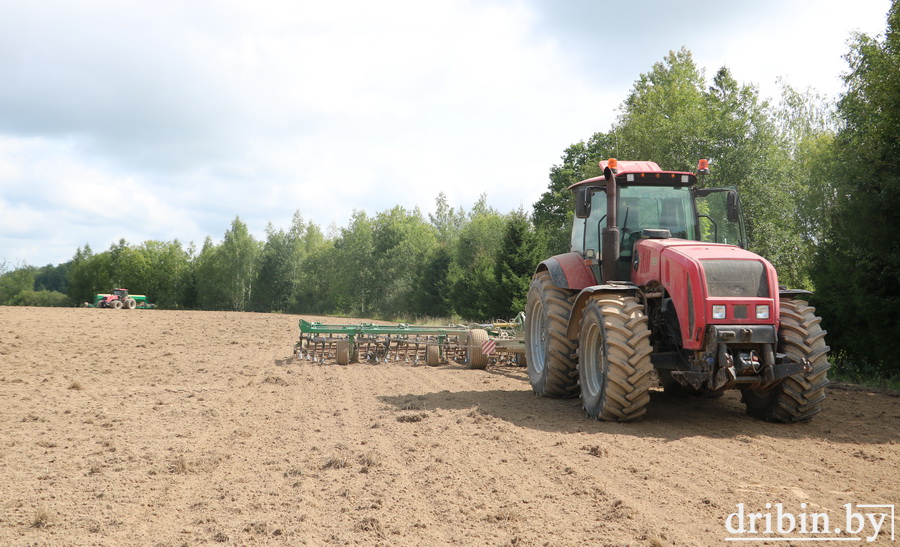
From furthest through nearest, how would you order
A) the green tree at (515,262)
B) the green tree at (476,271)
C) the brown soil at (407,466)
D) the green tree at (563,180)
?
the green tree at (563,180)
the green tree at (476,271)
the green tree at (515,262)
the brown soil at (407,466)

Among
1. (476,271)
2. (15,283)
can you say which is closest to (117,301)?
(476,271)

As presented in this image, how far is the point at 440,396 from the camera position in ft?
31.3

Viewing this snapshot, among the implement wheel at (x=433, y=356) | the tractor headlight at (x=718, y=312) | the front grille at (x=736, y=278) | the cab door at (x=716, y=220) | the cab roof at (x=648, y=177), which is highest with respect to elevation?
the cab roof at (x=648, y=177)

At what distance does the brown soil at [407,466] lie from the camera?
4230 millimetres

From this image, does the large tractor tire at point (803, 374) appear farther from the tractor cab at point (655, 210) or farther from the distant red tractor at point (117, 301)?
the distant red tractor at point (117, 301)

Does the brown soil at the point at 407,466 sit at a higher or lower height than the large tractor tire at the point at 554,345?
lower

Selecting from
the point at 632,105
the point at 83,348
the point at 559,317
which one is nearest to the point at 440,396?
the point at 559,317

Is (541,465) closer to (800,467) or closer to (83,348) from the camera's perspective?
(800,467)

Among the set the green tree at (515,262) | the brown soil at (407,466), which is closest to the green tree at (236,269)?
the green tree at (515,262)

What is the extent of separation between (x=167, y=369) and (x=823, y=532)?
12.0m

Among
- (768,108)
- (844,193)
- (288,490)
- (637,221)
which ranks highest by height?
A: (768,108)

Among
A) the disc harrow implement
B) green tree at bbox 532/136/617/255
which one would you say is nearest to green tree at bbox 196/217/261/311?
green tree at bbox 532/136/617/255

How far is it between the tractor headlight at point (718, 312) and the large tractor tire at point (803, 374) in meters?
0.78

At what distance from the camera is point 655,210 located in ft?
28.0
